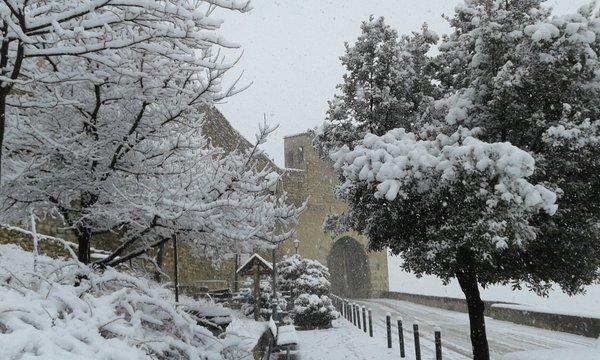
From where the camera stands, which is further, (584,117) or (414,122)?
(414,122)

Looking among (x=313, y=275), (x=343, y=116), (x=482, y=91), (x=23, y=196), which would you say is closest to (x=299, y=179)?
(x=313, y=275)

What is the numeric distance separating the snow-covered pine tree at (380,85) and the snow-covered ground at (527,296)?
3.14 metres

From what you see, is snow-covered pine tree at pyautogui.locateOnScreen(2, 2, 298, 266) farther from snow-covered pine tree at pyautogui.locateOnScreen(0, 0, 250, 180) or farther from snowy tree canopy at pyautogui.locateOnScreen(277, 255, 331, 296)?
snowy tree canopy at pyautogui.locateOnScreen(277, 255, 331, 296)

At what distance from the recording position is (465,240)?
528 cm

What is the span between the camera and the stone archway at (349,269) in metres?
33.4

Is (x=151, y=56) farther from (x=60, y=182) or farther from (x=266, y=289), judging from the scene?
(x=266, y=289)

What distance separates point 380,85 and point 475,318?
4096 mm

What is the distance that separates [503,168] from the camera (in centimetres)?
483

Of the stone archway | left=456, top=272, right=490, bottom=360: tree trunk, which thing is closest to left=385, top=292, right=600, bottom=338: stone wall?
left=456, top=272, right=490, bottom=360: tree trunk

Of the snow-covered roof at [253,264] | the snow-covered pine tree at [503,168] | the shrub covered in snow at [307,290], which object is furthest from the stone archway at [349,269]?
the snow-covered pine tree at [503,168]

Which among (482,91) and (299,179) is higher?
(299,179)

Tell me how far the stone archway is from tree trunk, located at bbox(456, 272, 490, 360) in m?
25.9

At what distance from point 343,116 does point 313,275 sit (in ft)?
33.5

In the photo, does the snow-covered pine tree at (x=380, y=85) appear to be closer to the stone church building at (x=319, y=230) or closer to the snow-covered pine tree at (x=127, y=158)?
the snow-covered pine tree at (x=127, y=158)
